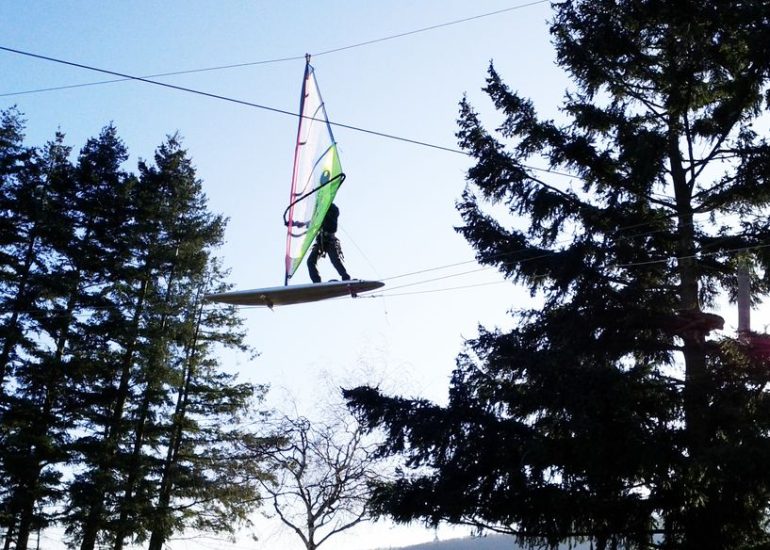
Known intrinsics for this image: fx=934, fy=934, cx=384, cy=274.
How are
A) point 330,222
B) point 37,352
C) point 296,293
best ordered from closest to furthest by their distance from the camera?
point 296,293 < point 330,222 < point 37,352

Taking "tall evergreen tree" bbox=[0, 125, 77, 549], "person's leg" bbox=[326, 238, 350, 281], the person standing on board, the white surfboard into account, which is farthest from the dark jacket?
"tall evergreen tree" bbox=[0, 125, 77, 549]

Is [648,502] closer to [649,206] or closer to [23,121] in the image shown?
[649,206]

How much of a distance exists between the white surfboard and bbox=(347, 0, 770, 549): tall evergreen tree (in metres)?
2.43

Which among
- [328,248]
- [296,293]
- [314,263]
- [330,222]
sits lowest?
[296,293]

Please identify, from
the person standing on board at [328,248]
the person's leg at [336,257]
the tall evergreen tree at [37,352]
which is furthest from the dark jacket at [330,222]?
the tall evergreen tree at [37,352]

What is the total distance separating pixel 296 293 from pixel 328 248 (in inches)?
31.4

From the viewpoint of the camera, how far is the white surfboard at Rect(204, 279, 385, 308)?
38.0 feet

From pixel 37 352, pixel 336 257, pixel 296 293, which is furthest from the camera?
pixel 37 352

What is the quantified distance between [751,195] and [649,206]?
162 centimetres

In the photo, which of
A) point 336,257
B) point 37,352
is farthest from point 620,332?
point 37,352

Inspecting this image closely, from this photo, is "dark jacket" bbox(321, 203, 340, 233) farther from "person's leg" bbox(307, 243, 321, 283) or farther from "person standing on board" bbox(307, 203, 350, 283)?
"person's leg" bbox(307, 243, 321, 283)

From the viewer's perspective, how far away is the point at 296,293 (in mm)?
11742

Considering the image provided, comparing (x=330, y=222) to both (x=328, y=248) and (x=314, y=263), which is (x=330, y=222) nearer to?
(x=328, y=248)

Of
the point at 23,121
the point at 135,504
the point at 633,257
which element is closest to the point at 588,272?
the point at 633,257
